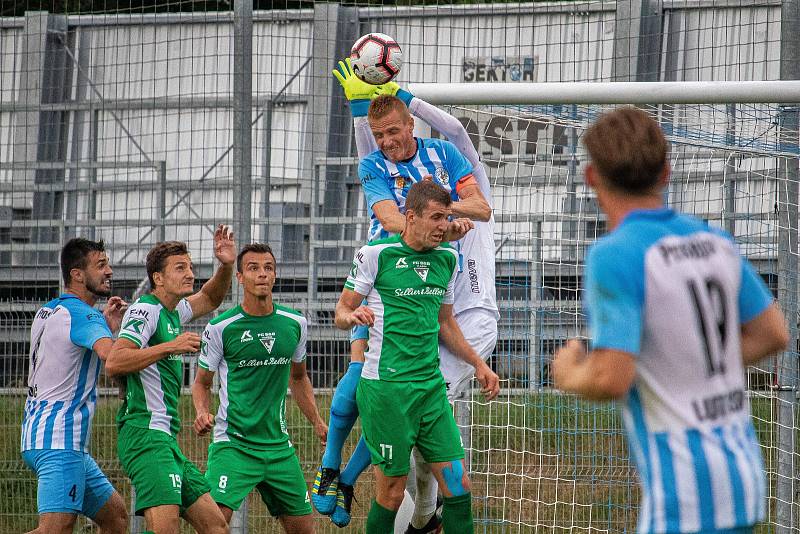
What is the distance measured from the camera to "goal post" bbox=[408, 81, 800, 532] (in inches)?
316

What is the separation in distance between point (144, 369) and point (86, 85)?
689 centimetres

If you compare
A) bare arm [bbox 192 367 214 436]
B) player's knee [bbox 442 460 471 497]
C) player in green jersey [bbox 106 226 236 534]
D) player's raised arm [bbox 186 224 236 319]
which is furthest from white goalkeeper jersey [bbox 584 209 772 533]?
player's raised arm [bbox 186 224 236 319]

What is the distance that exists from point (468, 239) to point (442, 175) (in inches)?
26.0

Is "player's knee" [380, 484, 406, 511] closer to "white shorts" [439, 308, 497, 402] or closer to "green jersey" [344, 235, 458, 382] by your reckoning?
"green jersey" [344, 235, 458, 382]

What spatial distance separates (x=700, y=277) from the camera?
3.07 metres

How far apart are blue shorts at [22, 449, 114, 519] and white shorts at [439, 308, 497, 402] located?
237 centimetres

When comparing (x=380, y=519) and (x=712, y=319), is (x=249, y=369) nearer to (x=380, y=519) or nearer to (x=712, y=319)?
(x=380, y=519)

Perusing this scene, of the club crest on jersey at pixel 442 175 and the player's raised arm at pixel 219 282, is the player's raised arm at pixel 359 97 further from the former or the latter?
the player's raised arm at pixel 219 282

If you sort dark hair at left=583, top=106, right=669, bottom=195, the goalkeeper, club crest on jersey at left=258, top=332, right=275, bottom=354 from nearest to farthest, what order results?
dark hair at left=583, top=106, right=669, bottom=195 → the goalkeeper → club crest on jersey at left=258, top=332, right=275, bottom=354

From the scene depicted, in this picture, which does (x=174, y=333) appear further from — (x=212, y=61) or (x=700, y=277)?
(x=212, y=61)

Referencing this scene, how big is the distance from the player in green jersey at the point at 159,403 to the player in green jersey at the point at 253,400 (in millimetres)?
183

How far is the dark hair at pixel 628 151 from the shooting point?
10.1ft

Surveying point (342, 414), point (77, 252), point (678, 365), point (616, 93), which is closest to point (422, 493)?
point (342, 414)

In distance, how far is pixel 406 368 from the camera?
642 cm
